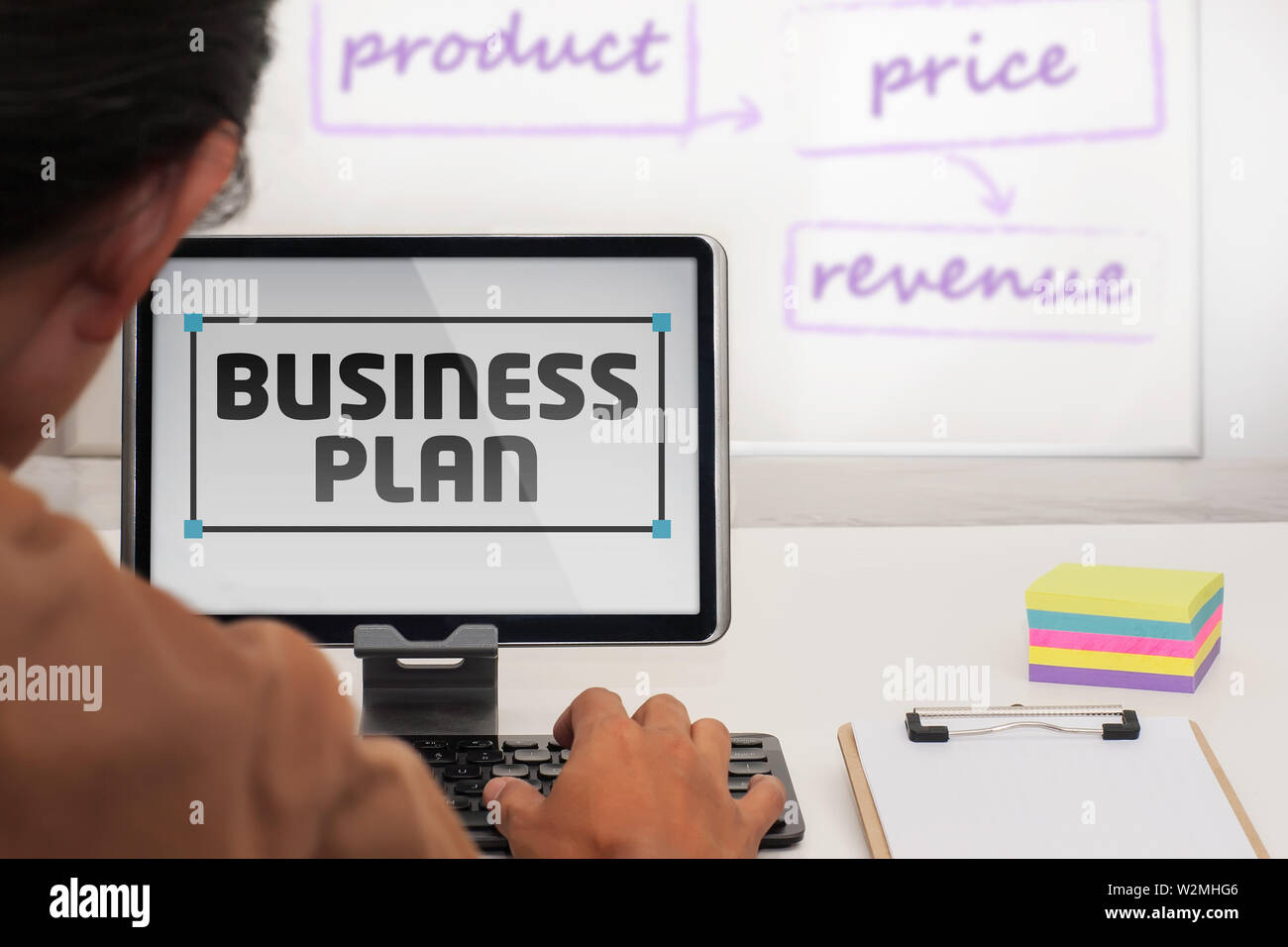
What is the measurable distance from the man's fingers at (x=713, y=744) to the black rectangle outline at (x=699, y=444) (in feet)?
0.47

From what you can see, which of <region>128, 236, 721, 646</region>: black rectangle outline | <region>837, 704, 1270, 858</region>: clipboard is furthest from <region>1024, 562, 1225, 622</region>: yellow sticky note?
<region>128, 236, 721, 646</region>: black rectangle outline

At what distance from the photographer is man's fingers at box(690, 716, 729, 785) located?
0.55 metres

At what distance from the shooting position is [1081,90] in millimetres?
1912

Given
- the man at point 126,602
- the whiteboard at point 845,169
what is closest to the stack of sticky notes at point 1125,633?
the man at point 126,602

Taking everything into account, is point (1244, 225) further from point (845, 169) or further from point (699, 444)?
point (699, 444)

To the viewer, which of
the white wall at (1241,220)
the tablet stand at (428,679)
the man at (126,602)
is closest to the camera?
the man at (126,602)

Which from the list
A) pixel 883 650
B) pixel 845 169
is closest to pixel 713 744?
pixel 883 650

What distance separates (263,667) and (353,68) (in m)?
1.89

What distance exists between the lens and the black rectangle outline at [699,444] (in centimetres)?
72

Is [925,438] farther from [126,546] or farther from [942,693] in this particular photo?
[126,546]

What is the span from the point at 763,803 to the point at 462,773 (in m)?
0.17

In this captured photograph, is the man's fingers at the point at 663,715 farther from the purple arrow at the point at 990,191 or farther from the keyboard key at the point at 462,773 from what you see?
the purple arrow at the point at 990,191

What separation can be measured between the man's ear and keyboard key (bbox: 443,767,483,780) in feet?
1.16

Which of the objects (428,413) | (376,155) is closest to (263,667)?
(428,413)
